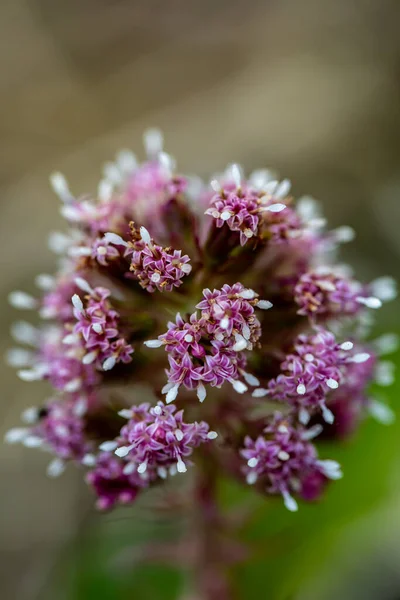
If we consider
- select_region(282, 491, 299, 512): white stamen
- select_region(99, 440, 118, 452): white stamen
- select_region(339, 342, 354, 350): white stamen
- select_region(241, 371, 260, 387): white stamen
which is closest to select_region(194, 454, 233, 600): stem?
select_region(282, 491, 299, 512): white stamen

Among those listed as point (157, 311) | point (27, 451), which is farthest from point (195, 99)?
point (157, 311)

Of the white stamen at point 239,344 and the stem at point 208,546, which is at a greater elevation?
the white stamen at point 239,344

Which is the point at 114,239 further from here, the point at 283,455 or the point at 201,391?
the point at 283,455

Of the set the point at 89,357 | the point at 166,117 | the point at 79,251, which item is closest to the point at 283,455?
the point at 89,357

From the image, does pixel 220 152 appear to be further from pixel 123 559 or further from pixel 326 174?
pixel 123 559

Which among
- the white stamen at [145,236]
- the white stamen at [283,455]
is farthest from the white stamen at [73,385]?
the white stamen at [283,455]

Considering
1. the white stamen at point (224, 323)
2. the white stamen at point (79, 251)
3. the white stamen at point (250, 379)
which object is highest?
the white stamen at point (79, 251)

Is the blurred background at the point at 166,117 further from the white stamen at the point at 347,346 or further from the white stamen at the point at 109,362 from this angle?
the white stamen at the point at 109,362
